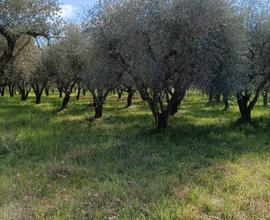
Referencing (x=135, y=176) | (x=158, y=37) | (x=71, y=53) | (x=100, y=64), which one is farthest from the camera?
(x=71, y=53)

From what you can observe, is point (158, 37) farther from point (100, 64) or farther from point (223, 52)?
point (100, 64)

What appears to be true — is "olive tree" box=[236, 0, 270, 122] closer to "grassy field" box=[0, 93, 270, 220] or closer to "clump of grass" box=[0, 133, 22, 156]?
"grassy field" box=[0, 93, 270, 220]

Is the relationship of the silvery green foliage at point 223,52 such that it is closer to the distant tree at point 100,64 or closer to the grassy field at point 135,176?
the grassy field at point 135,176

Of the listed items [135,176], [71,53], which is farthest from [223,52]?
[71,53]

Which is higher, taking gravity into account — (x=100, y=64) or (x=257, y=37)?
(x=257, y=37)

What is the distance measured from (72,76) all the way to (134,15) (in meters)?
15.4

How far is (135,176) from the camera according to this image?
376 inches

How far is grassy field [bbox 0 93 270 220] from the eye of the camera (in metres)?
7.11

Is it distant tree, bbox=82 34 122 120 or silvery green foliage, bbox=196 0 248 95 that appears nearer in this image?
silvery green foliage, bbox=196 0 248 95

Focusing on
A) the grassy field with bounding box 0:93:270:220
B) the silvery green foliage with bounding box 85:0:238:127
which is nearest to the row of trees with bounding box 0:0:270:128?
the silvery green foliage with bounding box 85:0:238:127

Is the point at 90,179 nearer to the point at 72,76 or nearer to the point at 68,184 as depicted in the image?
the point at 68,184

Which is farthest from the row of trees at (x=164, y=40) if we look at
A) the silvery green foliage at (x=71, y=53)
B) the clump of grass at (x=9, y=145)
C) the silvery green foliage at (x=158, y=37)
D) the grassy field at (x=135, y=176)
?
the silvery green foliage at (x=71, y=53)

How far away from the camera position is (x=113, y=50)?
1764cm

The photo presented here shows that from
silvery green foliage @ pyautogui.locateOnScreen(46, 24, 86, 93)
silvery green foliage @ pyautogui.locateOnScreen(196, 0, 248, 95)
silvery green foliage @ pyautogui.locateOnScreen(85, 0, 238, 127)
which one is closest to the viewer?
silvery green foliage @ pyautogui.locateOnScreen(85, 0, 238, 127)
